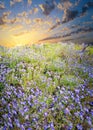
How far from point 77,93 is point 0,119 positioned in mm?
1546

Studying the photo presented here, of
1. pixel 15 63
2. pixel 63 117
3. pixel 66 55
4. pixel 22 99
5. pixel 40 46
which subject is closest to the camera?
pixel 63 117

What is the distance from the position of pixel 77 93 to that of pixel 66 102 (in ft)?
2.11

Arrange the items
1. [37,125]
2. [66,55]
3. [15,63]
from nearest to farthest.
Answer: [37,125]
[15,63]
[66,55]

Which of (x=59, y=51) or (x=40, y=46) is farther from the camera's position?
(x=40, y=46)

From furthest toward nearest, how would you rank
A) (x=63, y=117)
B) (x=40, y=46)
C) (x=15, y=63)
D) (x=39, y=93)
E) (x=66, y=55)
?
(x=40, y=46) → (x=66, y=55) → (x=15, y=63) → (x=39, y=93) → (x=63, y=117)

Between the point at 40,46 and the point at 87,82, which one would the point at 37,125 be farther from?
the point at 40,46

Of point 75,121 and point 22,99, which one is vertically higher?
point 22,99

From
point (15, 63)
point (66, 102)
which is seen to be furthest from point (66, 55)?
point (66, 102)

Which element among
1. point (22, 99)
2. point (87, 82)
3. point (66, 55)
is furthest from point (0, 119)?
point (66, 55)

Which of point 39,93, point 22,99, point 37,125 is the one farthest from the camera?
point 39,93

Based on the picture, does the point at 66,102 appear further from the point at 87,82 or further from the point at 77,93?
the point at 87,82

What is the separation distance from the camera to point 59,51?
709 centimetres

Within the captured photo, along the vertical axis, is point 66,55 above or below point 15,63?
below

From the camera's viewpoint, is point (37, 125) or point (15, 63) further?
point (15, 63)
